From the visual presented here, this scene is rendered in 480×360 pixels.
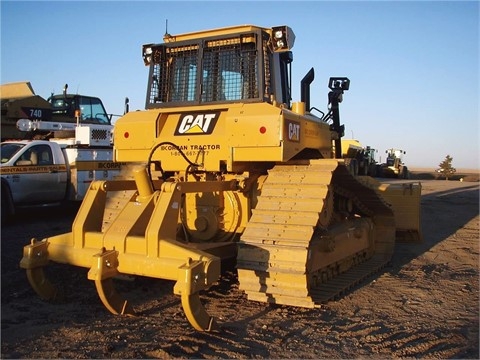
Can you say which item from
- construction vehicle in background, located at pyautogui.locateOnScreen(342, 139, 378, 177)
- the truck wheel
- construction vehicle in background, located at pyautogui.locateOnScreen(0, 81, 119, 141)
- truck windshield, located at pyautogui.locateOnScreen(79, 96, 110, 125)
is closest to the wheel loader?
the truck wheel

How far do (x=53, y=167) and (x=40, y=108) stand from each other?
608 centimetres

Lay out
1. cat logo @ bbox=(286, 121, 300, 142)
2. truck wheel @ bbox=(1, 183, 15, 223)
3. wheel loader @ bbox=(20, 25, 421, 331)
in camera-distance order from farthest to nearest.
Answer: truck wheel @ bbox=(1, 183, 15, 223) < cat logo @ bbox=(286, 121, 300, 142) < wheel loader @ bbox=(20, 25, 421, 331)

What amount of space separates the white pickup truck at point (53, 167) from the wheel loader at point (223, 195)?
5520 mm

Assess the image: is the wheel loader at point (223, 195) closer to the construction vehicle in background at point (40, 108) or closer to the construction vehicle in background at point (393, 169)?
the construction vehicle in background at point (40, 108)

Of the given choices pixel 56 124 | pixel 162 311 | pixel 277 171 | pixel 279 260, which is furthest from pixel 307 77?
pixel 56 124

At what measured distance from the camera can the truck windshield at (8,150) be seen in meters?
11.7

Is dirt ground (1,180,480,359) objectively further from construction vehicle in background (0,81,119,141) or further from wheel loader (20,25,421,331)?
construction vehicle in background (0,81,119,141)

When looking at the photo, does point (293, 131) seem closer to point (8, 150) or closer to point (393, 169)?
point (8, 150)

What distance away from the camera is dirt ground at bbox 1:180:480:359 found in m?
4.05

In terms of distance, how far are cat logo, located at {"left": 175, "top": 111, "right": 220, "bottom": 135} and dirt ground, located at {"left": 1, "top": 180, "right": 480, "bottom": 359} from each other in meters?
1.80

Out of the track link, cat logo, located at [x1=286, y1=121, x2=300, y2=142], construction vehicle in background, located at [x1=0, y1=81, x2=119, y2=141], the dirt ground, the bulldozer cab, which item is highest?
construction vehicle in background, located at [x1=0, y1=81, x2=119, y2=141]

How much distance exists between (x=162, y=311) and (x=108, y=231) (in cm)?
96

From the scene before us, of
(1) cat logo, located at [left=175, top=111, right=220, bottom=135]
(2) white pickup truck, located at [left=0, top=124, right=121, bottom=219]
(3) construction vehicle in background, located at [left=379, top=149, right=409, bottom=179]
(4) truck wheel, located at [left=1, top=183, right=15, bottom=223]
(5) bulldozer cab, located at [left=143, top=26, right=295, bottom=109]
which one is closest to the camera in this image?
(1) cat logo, located at [left=175, top=111, right=220, bottom=135]

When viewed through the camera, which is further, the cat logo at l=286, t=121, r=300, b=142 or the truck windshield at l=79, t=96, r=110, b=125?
the truck windshield at l=79, t=96, r=110, b=125
